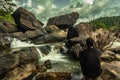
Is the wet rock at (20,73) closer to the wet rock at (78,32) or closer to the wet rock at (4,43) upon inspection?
the wet rock at (4,43)

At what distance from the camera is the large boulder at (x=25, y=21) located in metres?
46.6

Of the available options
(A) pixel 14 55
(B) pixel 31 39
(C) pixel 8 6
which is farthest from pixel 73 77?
(C) pixel 8 6

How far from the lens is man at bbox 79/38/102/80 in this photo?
41.7 ft

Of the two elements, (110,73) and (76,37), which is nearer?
(110,73)

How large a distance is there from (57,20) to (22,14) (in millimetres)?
8167

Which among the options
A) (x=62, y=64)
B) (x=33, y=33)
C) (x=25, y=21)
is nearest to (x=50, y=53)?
(x=62, y=64)

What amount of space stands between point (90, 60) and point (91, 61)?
0.08 meters

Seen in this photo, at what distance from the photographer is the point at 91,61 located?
503 inches

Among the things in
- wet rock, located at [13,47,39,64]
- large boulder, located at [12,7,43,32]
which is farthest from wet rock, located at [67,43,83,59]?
large boulder, located at [12,7,43,32]

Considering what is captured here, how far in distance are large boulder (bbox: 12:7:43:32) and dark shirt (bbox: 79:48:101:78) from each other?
34504 millimetres

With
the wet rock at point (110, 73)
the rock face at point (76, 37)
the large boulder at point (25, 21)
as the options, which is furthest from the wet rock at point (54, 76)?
the large boulder at point (25, 21)

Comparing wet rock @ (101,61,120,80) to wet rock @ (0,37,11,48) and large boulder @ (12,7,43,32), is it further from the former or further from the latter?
large boulder @ (12,7,43,32)

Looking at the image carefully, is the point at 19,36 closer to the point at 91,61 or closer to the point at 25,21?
the point at 25,21

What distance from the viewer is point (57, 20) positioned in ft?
174
